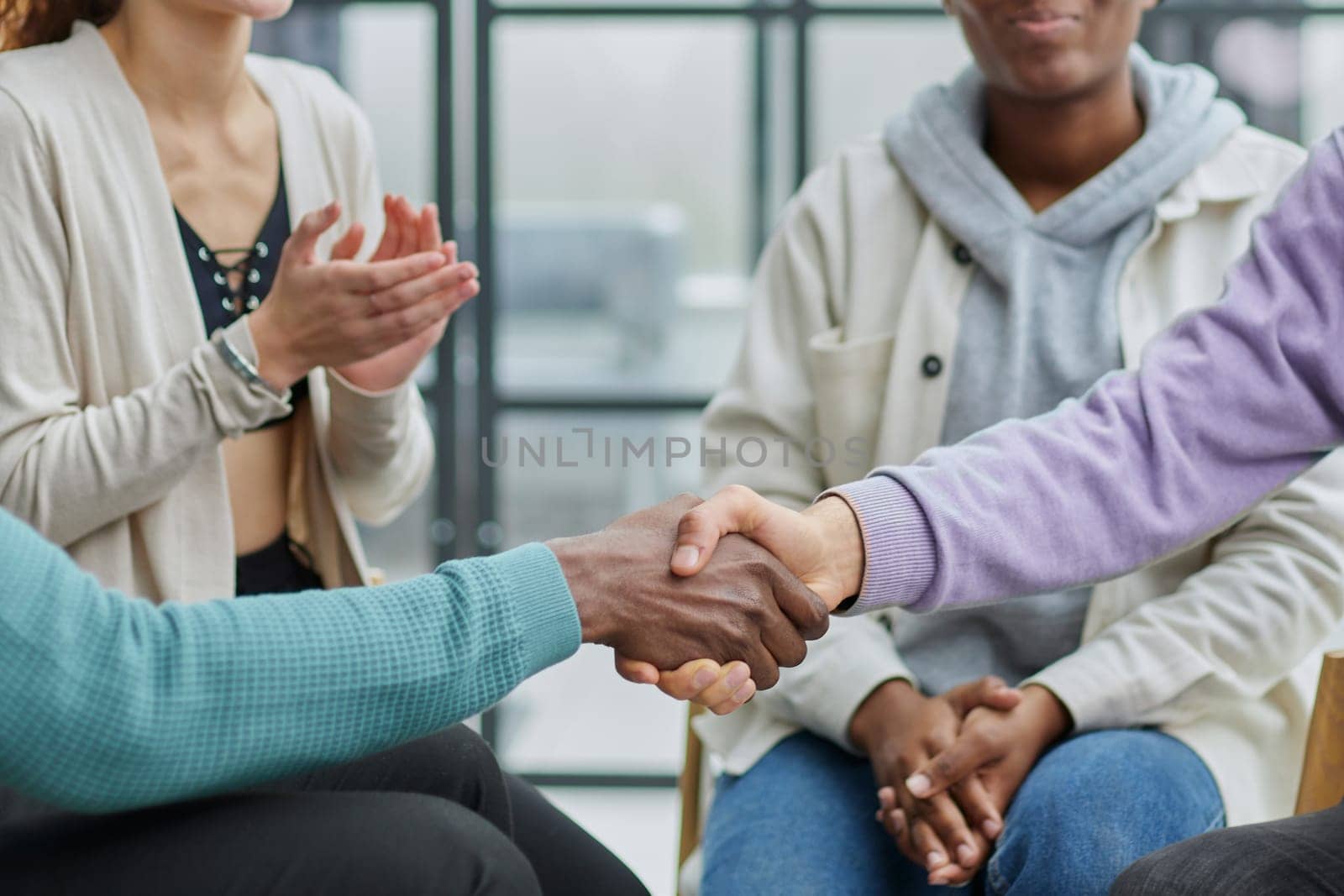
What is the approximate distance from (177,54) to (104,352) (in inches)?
12.9

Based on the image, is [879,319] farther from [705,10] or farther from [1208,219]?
[705,10]

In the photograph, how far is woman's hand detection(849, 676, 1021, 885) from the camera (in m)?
1.34

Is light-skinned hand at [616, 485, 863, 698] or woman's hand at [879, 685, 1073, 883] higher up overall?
light-skinned hand at [616, 485, 863, 698]

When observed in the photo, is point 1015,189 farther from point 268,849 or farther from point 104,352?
point 268,849

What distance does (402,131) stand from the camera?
2.49 meters

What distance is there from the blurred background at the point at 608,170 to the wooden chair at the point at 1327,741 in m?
1.25

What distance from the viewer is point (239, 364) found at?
139 centimetres

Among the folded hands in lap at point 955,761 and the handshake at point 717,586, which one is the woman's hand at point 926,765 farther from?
the handshake at point 717,586

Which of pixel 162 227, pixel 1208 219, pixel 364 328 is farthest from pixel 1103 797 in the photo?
pixel 162 227

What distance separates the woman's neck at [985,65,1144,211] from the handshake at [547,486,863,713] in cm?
56

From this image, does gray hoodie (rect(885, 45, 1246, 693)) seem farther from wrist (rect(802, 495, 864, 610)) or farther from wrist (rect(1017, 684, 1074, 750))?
wrist (rect(802, 495, 864, 610))

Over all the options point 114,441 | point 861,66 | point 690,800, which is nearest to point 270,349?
point 114,441

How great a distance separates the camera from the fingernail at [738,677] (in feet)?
4.19

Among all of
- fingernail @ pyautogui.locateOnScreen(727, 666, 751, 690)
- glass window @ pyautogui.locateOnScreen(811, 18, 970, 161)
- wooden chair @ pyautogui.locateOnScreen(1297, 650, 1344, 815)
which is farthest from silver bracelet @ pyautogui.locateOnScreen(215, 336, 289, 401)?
glass window @ pyautogui.locateOnScreen(811, 18, 970, 161)
